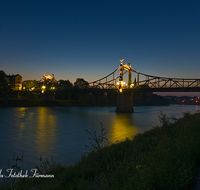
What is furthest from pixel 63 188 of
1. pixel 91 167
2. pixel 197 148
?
pixel 197 148

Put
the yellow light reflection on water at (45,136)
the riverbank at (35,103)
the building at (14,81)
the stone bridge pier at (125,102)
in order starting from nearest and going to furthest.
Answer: the yellow light reflection on water at (45,136), the stone bridge pier at (125,102), the riverbank at (35,103), the building at (14,81)

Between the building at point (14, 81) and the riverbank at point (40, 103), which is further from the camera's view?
the building at point (14, 81)

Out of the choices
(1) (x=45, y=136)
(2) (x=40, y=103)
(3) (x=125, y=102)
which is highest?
(3) (x=125, y=102)

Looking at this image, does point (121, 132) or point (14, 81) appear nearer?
point (121, 132)

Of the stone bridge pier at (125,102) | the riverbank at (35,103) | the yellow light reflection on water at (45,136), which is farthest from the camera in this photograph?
the riverbank at (35,103)

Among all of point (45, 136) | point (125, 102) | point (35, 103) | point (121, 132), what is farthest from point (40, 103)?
point (121, 132)

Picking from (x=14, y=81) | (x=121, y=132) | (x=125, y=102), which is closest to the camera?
(x=121, y=132)

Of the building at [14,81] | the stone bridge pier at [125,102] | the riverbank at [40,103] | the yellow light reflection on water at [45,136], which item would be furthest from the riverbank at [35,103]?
the yellow light reflection on water at [45,136]

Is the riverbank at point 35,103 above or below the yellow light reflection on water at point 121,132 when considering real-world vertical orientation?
above

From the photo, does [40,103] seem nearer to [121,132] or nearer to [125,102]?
[125,102]

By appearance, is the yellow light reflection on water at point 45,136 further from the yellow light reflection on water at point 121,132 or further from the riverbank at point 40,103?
the riverbank at point 40,103

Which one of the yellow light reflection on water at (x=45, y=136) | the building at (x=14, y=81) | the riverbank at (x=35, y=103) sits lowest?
the yellow light reflection on water at (x=45, y=136)

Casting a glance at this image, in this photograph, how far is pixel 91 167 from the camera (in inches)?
281

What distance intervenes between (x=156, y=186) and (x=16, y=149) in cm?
1431
